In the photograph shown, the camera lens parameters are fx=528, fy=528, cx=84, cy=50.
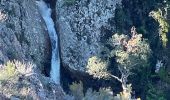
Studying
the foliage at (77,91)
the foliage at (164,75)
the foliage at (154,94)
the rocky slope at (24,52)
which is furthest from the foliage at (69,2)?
the foliage at (154,94)

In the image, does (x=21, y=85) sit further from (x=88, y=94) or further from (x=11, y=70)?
(x=88, y=94)

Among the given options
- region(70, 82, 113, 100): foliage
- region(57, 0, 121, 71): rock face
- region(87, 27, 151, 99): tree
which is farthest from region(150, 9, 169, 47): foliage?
region(70, 82, 113, 100): foliage

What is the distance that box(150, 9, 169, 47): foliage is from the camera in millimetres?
31266

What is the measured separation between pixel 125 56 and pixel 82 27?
403cm

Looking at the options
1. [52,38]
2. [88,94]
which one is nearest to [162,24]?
[52,38]

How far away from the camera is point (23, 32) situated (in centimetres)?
2911

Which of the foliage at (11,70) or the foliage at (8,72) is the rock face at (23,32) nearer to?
the foliage at (11,70)

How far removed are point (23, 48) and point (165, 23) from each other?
873cm

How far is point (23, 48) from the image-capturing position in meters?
28.3

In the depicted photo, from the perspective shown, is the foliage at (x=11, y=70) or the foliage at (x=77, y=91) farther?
the foliage at (x=77, y=91)

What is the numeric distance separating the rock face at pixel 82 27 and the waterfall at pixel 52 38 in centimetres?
44

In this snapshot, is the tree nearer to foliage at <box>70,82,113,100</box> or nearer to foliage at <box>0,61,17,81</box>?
foliage at <box>70,82,113,100</box>

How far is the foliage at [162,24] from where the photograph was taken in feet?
103

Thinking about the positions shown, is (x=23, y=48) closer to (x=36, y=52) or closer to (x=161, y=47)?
(x=36, y=52)
